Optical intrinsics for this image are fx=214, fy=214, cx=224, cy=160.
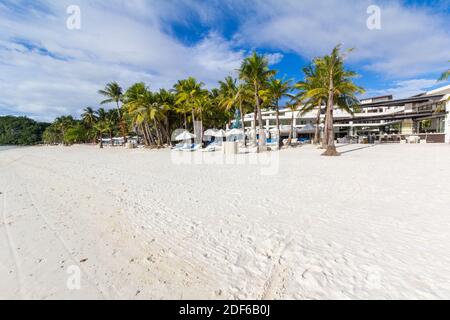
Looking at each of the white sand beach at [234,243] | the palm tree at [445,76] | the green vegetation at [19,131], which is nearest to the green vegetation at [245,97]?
the palm tree at [445,76]

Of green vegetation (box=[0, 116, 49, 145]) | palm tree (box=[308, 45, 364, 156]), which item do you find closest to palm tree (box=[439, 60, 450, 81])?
palm tree (box=[308, 45, 364, 156])

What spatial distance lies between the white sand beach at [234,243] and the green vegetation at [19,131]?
133 m

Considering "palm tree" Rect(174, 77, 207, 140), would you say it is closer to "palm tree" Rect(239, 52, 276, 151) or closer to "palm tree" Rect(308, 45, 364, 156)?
"palm tree" Rect(239, 52, 276, 151)

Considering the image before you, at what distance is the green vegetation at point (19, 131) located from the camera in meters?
106

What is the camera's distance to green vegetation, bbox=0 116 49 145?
10553cm

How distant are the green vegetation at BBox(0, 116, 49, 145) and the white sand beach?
133132 millimetres

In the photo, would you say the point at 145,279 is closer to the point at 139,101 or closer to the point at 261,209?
the point at 261,209

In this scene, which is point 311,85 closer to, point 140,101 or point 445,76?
point 445,76

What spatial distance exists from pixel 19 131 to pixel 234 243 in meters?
151

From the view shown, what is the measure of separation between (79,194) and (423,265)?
8.60 metres

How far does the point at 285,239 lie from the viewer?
12.4ft

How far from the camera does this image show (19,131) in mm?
110125

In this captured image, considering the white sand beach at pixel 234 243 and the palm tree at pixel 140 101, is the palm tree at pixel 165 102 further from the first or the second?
the white sand beach at pixel 234 243
